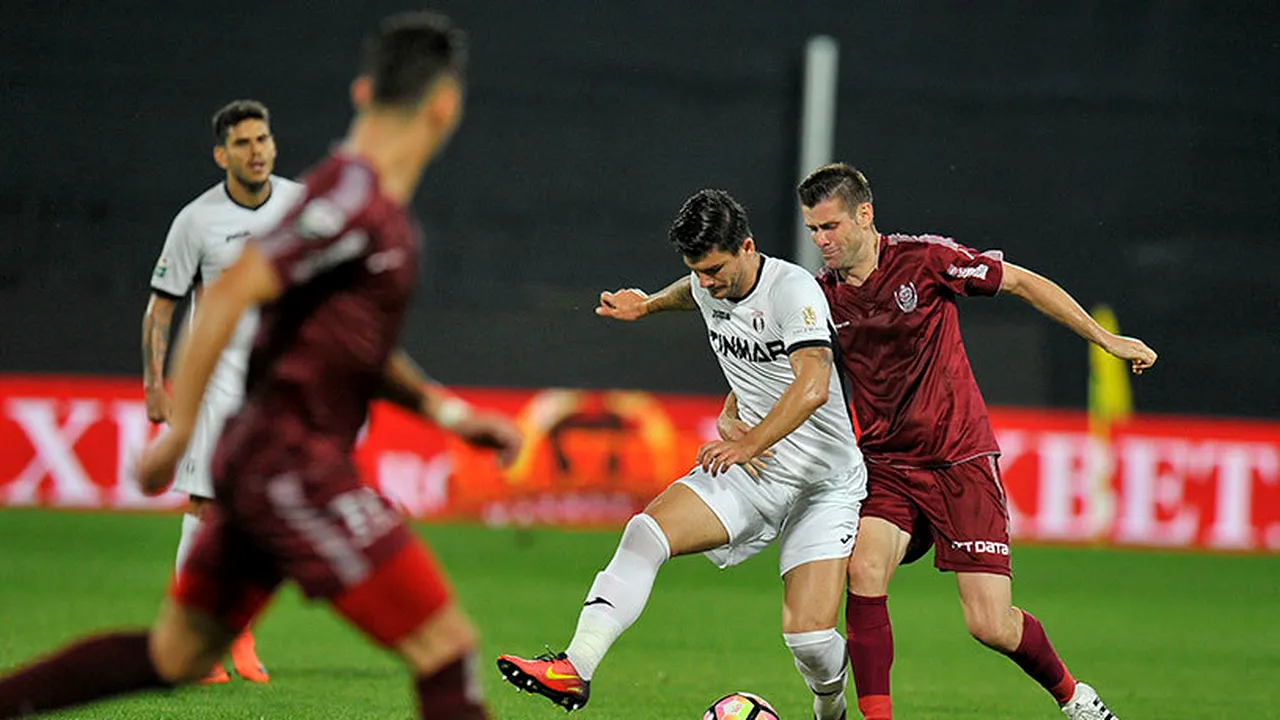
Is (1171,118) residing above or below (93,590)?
above

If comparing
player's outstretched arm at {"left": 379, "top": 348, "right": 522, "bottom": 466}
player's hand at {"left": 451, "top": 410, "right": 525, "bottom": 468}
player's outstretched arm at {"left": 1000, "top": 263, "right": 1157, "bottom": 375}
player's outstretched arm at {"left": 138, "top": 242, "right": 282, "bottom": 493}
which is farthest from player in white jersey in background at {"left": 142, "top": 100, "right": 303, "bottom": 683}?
player's outstretched arm at {"left": 138, "top": 242, "right": 282, "bottom": 493}

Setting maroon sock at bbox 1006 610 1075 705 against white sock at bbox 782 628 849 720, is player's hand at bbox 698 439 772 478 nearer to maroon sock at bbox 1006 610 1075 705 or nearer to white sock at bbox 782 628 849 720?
white sock at bbox 782 628 849 720

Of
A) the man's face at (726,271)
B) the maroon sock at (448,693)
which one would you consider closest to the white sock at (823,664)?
the man's face at (726,271)

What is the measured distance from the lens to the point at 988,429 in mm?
6637

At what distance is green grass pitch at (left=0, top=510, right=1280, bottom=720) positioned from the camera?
739 cm

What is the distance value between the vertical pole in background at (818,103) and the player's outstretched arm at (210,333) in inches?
635

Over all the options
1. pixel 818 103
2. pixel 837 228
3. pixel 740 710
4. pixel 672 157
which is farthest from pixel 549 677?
pixel 818 103

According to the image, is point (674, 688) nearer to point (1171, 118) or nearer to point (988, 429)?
point (988, 429)

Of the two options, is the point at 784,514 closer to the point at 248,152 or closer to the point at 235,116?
the point at 248,152

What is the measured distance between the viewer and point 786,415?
5.73 meters

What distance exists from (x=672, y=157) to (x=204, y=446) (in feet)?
41.4

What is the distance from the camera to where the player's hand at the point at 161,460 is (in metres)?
3.65

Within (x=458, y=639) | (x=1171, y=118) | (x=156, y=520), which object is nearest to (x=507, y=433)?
(x=458, y=639)

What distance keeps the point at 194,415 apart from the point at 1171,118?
1809 cm
